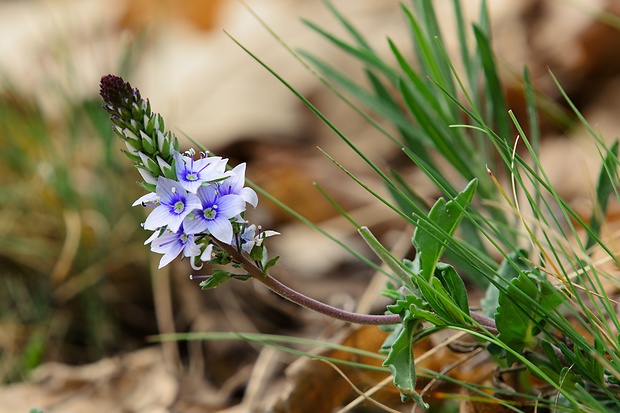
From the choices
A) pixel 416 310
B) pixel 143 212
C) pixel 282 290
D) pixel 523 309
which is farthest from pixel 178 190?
pixel 143 212

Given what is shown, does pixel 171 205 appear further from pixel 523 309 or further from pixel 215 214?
pixel 523 309

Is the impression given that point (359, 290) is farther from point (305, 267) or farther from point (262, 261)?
point (262, 261)

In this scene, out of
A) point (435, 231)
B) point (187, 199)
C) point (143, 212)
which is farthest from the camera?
point (143, 212)

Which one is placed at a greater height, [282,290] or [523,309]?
[282,290]

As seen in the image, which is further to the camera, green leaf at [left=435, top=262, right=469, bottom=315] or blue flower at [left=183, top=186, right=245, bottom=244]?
green leaf at [left=435, top=262, right=469, bottom=315]

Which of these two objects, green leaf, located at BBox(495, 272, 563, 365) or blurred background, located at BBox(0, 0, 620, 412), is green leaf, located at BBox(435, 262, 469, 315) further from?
blurred background, located at BBox(0, 0, 620, 412)

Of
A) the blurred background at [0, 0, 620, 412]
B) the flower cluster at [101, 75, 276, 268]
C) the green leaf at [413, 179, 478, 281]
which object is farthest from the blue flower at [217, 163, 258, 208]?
the blurred background at [0, 0, 620, 412]

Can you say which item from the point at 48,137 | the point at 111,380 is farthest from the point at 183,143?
the point at 111,380
